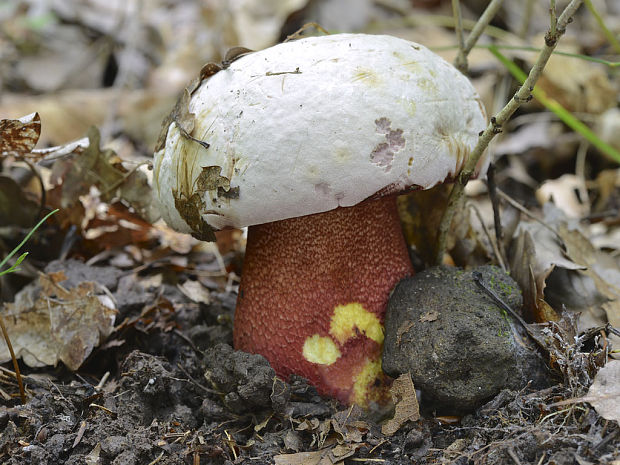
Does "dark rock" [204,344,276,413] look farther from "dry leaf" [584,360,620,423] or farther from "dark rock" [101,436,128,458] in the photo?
"dry leaf" [584,360,620,423]

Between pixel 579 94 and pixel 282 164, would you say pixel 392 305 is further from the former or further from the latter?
pixel 579 94

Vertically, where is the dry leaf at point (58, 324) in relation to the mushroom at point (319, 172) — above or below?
below

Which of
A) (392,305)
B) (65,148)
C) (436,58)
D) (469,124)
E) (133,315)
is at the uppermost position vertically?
(436,58)

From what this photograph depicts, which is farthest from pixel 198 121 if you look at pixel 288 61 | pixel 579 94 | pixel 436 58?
pixel 579 94

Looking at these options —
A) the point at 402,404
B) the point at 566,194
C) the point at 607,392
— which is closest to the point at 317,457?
the point at 402,404

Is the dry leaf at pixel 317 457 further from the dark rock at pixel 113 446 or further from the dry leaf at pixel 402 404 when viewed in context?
the dark rock at pixel 113 446

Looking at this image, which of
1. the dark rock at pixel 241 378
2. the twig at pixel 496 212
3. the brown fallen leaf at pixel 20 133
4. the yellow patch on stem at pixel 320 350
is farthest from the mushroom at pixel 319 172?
the brown fallen leaf at pixel 20 133
